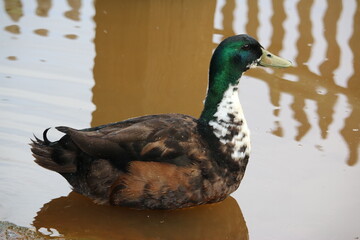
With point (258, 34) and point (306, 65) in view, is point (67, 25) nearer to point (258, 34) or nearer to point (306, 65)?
point (258, 34)

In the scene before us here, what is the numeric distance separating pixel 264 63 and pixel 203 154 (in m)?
1.00

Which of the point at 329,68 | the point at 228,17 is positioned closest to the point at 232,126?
the point at 329,68

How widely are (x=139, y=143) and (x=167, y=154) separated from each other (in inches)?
8.7

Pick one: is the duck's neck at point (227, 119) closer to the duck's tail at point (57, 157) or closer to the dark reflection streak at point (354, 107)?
the duck's tail at point (57, 157)

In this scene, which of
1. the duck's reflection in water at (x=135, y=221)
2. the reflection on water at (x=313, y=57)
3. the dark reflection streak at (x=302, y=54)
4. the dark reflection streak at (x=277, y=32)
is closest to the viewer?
the duck's reflection in water at (x=135, y=221)

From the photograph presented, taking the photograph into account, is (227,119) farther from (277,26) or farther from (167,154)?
(277,26)

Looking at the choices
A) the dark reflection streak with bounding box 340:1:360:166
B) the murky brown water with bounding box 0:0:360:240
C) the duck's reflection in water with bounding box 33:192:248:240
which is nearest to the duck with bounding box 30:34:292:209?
the duck's reflection in water with bounding box 33:192:248:240

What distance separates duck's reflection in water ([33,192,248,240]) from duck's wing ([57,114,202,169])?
446mm

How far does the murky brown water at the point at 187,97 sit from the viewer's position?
570cm

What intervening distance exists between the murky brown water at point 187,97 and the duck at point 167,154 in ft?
0.79

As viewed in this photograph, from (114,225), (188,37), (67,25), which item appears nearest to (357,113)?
(188,37)

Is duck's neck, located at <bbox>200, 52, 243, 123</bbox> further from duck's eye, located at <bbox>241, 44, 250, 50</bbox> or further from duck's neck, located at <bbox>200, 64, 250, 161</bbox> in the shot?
duck's eye, located at <bbox>241, 44, 250, 50</bbox>

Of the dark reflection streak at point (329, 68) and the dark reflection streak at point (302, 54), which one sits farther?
the dark reflection streak at point (329, 68)

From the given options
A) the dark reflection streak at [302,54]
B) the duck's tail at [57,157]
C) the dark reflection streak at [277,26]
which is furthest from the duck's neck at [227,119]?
the dark reflection streak at [277,26]
